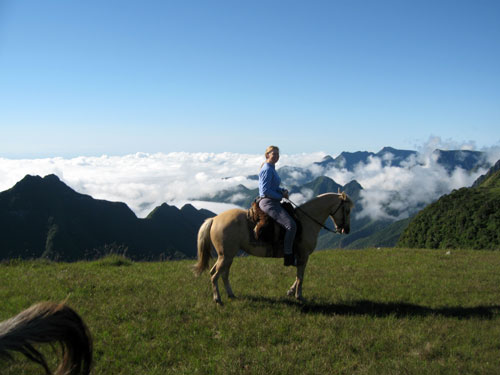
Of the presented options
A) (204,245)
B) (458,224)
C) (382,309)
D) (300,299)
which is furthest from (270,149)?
(458,224)

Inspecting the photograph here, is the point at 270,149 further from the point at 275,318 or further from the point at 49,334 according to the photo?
the point at 49,334

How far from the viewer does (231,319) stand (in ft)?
25.2

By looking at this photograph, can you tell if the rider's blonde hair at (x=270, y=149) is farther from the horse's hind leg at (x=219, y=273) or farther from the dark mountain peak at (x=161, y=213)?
the dark mountain peak at (x=161, y=213)

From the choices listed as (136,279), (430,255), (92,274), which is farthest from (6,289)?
(430,255)

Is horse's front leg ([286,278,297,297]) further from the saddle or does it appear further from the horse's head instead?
the horse's head

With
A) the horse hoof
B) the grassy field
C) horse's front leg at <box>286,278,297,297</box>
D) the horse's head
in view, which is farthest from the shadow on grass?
the horse's head

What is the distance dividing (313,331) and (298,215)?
365 cm

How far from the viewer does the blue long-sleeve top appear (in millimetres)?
9242

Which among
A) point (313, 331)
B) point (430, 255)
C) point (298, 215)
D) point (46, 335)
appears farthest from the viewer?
point (430, 255)

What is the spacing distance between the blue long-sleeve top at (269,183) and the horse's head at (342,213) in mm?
2081

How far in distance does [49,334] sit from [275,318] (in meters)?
6.38

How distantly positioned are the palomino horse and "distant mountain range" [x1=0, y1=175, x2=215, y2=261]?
126 m

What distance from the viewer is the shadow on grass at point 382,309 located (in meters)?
8.52

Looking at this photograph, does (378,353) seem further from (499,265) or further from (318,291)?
(499,265)
